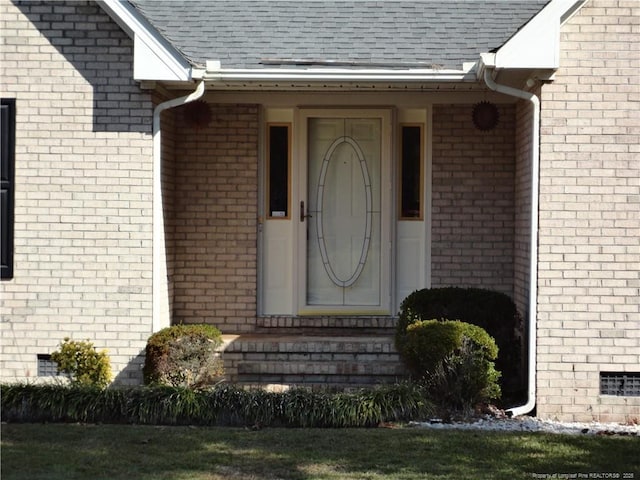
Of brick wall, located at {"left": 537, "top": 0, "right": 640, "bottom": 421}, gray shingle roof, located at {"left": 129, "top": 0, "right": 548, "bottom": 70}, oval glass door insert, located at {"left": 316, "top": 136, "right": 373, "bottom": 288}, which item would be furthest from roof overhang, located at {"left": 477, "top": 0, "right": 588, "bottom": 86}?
oval glass door insert, located at {"left": 316, "top": 136, "right": 373, "bottom": 288}

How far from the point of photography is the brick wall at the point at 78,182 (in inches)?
413

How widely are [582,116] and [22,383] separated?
591 cm

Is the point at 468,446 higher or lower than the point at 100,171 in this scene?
lower

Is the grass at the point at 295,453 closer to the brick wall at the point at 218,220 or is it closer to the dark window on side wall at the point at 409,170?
the brick wall at the point at 218,220

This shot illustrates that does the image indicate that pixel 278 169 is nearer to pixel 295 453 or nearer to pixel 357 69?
pixel 357 69

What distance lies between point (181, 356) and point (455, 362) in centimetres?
268

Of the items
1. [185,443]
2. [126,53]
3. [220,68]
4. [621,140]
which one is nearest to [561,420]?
[621,140]

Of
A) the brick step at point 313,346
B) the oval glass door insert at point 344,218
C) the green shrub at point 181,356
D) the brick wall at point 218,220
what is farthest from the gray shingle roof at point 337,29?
the brick step at point 313,346

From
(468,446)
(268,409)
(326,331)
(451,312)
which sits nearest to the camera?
(468,446)

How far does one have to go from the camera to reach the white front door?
12.2 m

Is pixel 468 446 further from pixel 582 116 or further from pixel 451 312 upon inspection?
pixel 582 116

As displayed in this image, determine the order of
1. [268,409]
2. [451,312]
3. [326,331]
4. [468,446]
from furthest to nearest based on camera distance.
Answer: [326,331] → [451,312] → [268,409] → [468,446]

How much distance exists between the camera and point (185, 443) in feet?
27.8

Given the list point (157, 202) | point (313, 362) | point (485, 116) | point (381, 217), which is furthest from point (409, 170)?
point (157, 202)
